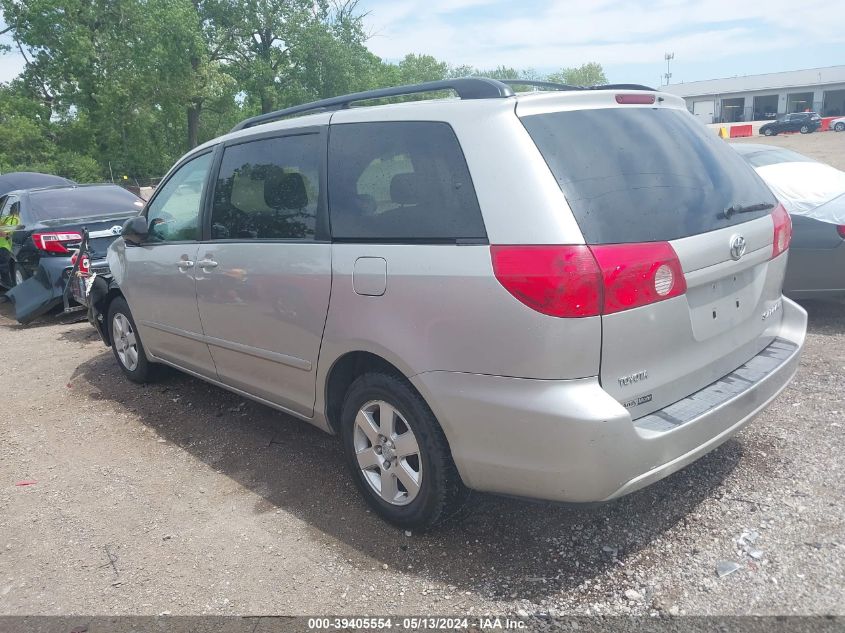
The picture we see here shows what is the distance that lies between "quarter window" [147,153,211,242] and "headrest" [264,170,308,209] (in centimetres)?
77

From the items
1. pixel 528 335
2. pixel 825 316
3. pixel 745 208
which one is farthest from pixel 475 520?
pixel 825 316

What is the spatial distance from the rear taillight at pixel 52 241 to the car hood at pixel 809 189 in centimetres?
760

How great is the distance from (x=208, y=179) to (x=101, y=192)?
6.10m

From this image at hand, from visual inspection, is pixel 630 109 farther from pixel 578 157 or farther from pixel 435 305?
pixel 435 305

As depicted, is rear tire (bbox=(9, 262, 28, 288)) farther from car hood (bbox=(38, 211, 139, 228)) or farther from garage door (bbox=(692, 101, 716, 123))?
garage door (bbox=(692, 101, 716, 123))

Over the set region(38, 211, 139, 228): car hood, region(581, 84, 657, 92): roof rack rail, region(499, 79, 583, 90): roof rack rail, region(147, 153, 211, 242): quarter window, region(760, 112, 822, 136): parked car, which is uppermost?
region(499, 79, 583, 90): roof rack rail

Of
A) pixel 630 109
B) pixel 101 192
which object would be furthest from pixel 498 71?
pixel 630 109

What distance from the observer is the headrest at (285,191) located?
3.46 meters

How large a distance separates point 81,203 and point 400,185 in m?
7.66

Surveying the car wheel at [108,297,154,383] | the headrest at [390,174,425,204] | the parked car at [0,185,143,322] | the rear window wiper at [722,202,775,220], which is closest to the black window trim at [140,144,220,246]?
the car wheel at [108,297,154,383]

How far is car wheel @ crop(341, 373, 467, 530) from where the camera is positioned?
283cm

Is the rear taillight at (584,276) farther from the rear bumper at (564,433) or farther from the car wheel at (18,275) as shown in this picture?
the car wheel at (18,275)

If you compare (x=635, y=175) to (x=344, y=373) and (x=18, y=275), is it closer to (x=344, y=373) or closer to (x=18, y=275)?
(x=344, y=373)

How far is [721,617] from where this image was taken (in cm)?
243
